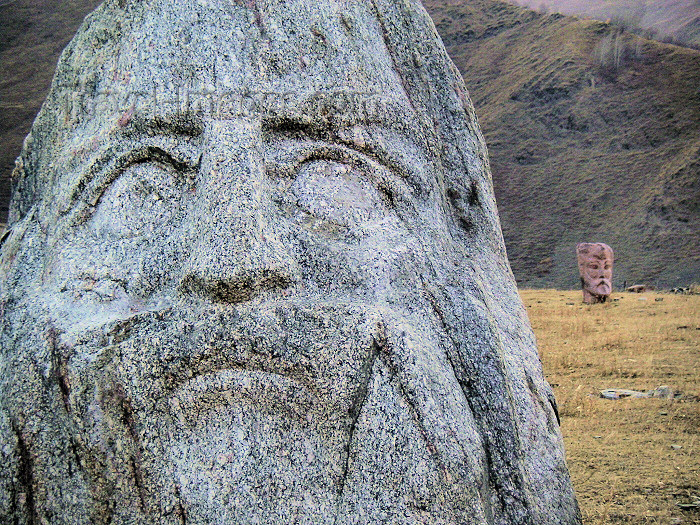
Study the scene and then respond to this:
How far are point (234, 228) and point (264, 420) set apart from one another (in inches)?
19.9

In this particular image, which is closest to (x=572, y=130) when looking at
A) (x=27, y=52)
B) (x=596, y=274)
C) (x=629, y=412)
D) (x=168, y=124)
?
(x=596, y=274)

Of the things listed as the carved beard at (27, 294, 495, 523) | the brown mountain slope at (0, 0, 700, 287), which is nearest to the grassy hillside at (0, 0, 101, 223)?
the brown mountain slope at (0, 0, 700, 287)

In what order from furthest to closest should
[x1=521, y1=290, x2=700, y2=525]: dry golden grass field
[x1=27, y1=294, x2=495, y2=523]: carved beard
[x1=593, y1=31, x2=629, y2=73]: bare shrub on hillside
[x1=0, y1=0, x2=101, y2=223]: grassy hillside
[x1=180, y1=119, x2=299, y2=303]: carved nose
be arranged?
[x1=593, y1=31, x2=629, y2=73]: bare shrub on hillside, [x1=0, y1=0, x2=101, y2=223]: grassy hillside, [x1=521, y1=290, x2=700, y2=525]: dry golden grass field, [x1=180, y1=119, x2=299, y2=303]: carved nose, [x1=27, y1=294, x2=495, y2=523]: carved beard

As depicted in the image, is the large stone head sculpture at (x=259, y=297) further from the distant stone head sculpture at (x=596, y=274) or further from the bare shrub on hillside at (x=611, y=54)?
the bare shrub on hillside at (x=611, y=54)

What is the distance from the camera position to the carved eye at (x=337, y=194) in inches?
80.0

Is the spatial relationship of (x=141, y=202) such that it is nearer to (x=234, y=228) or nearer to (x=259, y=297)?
(x=234, y=228)

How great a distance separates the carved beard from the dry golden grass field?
170 cm

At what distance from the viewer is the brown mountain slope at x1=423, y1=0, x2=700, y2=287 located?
20609 mm

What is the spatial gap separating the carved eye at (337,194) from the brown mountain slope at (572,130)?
1413 cm

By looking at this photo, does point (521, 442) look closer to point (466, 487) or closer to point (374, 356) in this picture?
point (466, 487)

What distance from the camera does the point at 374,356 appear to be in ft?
5.69

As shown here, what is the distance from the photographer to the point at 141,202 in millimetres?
2059

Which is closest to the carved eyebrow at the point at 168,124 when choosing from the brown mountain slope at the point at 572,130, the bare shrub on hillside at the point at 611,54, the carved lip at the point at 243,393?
the carved lip at the point at 243,393

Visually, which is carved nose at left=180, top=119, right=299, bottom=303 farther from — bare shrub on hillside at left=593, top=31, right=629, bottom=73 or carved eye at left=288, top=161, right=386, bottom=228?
bare shrub on hillside at left=593, top=31, right=629, bottom=73
